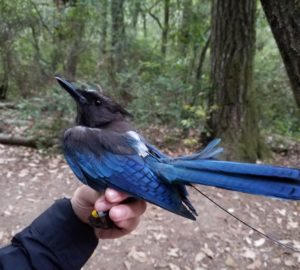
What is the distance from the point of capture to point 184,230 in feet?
13.3

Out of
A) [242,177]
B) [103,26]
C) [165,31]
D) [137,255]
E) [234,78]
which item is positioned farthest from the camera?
[165,31]

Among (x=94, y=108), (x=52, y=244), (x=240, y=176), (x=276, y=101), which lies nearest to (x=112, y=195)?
(x=52, y=244)

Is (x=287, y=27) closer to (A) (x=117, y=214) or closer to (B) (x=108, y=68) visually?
(A) (x=117, y=214)

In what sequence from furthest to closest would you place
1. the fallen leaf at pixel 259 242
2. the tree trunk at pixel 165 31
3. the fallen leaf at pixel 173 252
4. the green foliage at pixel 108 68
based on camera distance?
the tree trunk at pixel 165 31 < the green foliage at pixel 108 68 < the fallen leaf at pixel 259 242 < the fallen leaf at pixel 173 252

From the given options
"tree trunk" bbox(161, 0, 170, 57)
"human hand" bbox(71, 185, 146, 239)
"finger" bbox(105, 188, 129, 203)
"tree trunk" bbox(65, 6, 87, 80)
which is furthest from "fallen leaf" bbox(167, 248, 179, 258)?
"tree trunk" bbox(161, 0, 170, 57)

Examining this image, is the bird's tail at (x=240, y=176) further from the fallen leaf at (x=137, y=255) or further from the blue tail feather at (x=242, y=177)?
the fallen leaf at (x=137, y=255)

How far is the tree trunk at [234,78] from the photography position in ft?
15.9

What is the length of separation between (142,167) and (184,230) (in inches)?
91.7

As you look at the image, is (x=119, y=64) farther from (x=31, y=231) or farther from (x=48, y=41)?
(x=31, y=231)

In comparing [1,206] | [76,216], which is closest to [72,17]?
[1,206]

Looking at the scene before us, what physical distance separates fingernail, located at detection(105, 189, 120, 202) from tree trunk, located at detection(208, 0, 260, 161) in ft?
11.4

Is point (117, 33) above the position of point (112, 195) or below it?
above

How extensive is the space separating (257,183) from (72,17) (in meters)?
5.80

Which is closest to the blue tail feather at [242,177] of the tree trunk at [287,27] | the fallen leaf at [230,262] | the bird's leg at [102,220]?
the bird's leg at [102,220]
